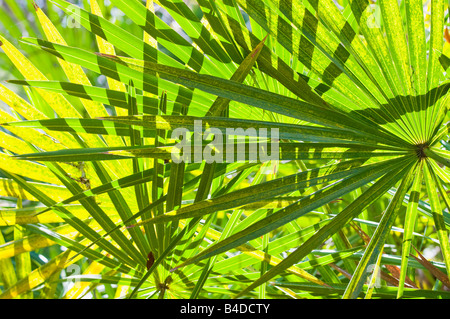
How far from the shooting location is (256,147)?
0.64m

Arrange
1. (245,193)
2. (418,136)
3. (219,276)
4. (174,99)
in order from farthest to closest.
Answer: (219,276)
(174,99)
(418,136)
(245,193)

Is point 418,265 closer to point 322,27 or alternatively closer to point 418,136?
point 418,136

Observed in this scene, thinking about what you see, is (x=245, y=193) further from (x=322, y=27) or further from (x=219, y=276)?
(x=219, y=276)

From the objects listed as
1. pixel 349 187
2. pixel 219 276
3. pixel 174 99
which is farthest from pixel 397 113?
pixel 219 276

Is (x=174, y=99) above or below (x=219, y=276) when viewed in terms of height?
above

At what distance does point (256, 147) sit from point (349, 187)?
0.55ft

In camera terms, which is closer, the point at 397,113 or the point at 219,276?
the point at 397,113

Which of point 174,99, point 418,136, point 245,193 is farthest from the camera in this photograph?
point 174,99

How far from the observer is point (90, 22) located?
2.35 ft
